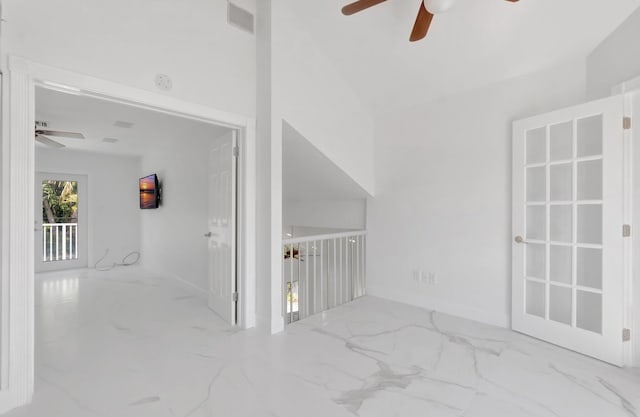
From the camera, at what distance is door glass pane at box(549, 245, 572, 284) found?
2666 mm

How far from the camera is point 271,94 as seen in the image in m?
2.85

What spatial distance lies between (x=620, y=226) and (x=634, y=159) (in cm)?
51

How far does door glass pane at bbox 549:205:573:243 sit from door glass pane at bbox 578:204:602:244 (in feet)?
0.22

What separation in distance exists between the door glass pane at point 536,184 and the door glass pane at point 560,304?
2.70 ft

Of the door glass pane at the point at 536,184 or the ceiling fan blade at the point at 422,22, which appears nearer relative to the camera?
the ceiling fan blade at the point at 422,22

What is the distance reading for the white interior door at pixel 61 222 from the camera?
5.66m

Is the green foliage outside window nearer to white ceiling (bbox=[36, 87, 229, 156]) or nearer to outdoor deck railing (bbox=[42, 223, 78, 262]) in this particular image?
outdoor deck railing (bbox=[42, 223, 78, 262])

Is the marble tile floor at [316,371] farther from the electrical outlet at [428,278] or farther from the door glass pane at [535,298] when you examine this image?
the electrical outlet at [428,278]

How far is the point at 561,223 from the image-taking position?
2.70m

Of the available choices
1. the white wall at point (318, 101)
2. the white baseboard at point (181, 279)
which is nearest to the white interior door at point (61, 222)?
the white baseboard at point (181, 279)

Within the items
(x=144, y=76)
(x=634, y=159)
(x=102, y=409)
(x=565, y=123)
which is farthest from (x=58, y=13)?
(x=634, y=159)

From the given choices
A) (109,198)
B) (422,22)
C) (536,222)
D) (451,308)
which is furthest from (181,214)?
(536,222)

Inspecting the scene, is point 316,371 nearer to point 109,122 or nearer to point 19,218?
point 19,218

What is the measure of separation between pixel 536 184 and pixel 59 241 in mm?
7816
